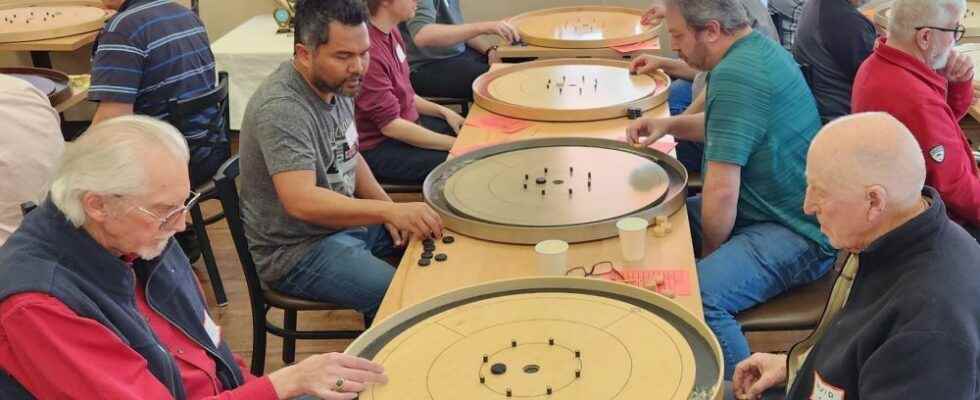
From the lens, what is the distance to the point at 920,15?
8.71ft

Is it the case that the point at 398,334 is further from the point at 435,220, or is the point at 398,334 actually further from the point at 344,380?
the point at 435,220

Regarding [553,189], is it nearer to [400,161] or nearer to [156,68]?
[400,161]

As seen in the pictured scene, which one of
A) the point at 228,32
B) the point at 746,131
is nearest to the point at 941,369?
the point at 746,131

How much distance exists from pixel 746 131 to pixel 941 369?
3.62 ft

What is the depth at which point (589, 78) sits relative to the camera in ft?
11.8

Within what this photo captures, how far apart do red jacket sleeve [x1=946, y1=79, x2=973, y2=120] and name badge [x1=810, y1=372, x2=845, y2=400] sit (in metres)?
1.69

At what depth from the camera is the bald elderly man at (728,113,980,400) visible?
4.83ft

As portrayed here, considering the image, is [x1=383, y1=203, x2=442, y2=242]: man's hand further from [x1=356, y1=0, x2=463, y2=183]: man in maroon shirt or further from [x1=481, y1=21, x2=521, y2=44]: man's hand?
[x1=481, y1=21, x2=521, y2=44]: man's hand

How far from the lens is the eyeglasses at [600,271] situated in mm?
2074

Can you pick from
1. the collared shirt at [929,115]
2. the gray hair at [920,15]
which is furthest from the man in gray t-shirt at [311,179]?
the gray hair at [920,15]

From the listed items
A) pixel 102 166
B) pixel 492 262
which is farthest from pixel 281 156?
pixel 102 166

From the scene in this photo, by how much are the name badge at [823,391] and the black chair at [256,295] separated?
136cm

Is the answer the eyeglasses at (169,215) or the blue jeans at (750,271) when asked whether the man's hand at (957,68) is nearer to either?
the blue jeans at (750,271)

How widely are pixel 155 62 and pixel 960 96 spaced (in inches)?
111
